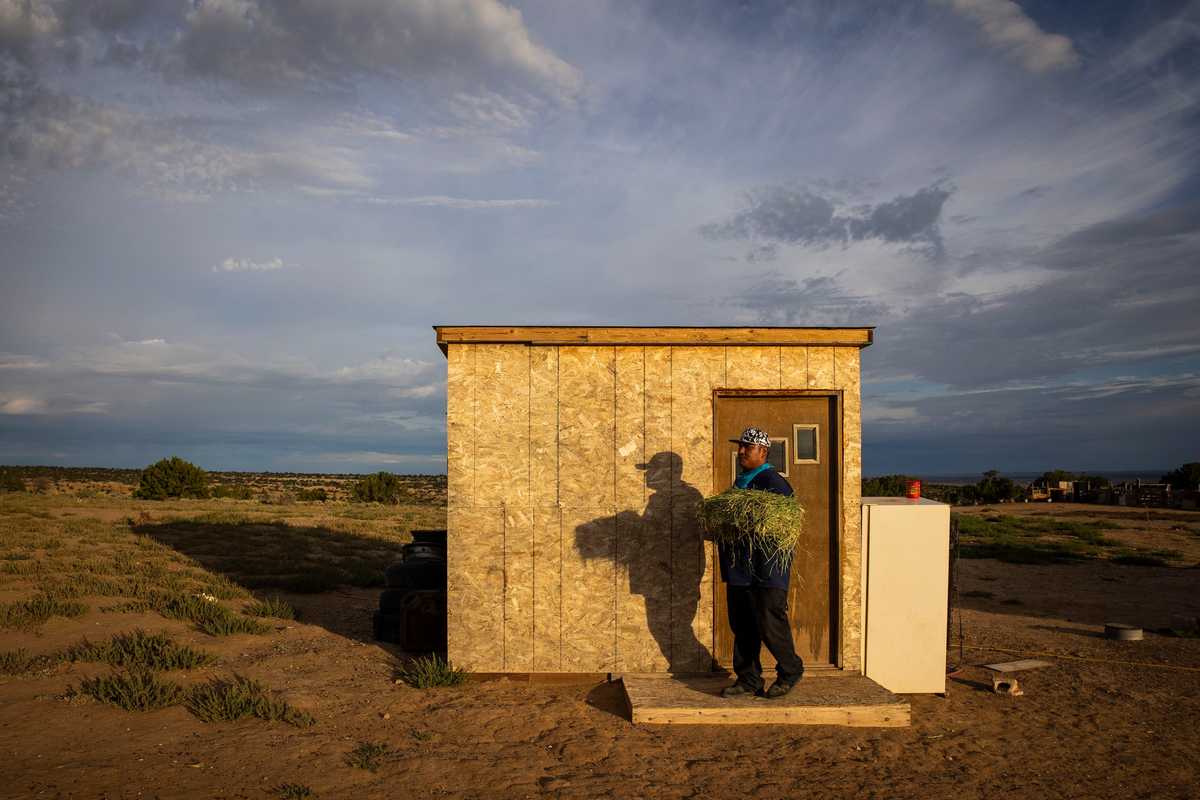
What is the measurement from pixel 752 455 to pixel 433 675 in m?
3.79

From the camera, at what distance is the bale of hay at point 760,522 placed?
6.64 meters

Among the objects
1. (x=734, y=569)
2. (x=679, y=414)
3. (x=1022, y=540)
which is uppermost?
(x=679, y=414)

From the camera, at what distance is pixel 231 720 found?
6723mm

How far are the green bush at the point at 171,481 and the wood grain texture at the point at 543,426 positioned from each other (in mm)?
32712

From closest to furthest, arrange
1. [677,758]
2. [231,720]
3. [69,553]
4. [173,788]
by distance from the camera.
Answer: [173,788] < [677,758] < [231,720] < [69,553]

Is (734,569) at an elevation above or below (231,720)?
Answer: above

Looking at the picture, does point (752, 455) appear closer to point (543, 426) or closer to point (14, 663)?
point (543, 426)

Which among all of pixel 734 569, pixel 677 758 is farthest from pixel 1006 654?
pixel 677 758

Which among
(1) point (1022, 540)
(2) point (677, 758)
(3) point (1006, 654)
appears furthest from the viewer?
(1) point (1022, 540)

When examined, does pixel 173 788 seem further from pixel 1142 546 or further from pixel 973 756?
pixel 1142 546

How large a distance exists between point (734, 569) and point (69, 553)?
46.5 ft

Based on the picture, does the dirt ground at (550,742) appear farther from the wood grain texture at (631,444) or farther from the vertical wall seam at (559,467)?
the wood grain texture at (631,444)

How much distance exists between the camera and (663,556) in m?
7.96

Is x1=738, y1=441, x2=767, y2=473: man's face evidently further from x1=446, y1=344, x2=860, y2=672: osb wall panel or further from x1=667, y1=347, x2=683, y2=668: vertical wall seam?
x1=667, y1=347, x2=683, y2=668: vertical wall seam
